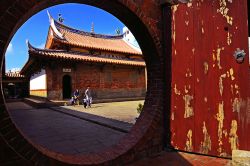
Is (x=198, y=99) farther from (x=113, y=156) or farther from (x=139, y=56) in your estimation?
(x=139, y=56)

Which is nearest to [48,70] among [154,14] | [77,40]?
[77,40]

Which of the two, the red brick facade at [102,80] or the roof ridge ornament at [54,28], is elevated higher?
the roof ridge ornament at [54,28]

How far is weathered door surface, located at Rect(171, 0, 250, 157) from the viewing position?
9.52ft

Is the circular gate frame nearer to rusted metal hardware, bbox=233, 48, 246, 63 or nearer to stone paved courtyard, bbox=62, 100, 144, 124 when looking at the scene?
rusted metal hardware, bbox=233, 48, 246, 63

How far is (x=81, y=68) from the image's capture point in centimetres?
1836

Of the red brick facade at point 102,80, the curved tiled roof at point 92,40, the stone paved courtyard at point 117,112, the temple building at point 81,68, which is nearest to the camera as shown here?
the stone paved courtyard at point 117,112

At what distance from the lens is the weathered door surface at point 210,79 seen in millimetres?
2900

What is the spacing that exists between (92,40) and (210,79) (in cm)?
2131

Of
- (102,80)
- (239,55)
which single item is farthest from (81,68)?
(239,55)

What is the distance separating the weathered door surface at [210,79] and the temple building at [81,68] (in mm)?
13225

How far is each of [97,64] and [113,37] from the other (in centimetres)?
877

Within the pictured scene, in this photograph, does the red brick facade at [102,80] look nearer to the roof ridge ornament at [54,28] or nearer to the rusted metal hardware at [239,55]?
the roof ridge ornament at [54,28]

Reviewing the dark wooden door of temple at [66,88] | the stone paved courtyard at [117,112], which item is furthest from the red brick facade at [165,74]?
the dark wooden door of temple at [66,88]

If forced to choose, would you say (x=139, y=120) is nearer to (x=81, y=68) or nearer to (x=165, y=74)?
(x=165, y=74)
